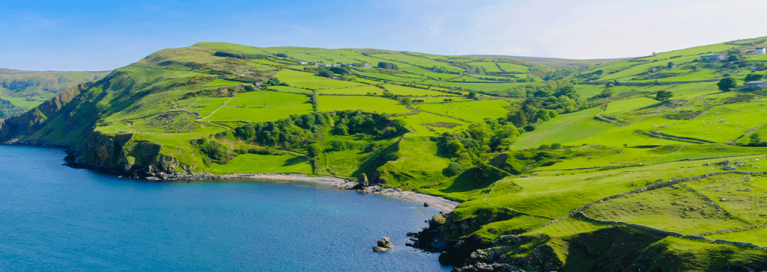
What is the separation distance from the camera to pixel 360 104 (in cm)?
18588

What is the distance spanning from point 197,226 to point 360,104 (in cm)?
10889

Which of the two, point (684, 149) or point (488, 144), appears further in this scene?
point (488, 144)

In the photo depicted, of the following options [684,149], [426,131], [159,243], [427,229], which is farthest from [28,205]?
[684,149]

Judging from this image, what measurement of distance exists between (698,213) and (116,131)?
165562mm

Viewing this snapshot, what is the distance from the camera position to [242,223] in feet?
285

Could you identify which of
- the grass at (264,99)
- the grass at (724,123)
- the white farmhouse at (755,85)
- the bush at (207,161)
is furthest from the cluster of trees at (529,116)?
the bush at (207,161)

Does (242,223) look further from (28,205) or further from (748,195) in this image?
(748,195)

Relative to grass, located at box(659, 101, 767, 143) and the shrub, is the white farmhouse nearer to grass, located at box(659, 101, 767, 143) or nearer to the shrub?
grass, located at box(659, 101, 767, 143)

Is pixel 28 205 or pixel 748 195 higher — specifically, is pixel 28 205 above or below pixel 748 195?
below

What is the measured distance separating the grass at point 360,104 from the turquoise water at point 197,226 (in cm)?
6070

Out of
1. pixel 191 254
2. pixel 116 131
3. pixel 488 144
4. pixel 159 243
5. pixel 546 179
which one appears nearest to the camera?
pixel 191 254

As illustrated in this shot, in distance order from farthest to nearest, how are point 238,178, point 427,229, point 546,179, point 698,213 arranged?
point 238,178 → point 546,179 → point 427,229 → point 698,213

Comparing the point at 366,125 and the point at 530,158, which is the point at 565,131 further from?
the point at 366,125

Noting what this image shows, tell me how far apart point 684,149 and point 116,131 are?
168 m
